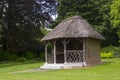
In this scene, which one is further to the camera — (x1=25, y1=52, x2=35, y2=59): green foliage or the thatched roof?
(x1=25, y1=52, x2=35, y2=59): green foliage

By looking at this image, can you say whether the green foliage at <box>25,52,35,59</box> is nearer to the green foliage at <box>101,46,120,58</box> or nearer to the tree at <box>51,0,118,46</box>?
the tree at <box>51,0,118,46</box>

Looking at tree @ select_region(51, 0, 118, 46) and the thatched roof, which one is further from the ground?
tree @ select_region(51, 0, 118, 46)

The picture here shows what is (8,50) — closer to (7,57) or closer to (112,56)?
(7,57)

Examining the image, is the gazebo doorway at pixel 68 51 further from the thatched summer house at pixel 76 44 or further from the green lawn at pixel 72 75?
the green lawn at pixel 72 75

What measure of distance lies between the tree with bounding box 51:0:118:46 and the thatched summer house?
19752 millimetres

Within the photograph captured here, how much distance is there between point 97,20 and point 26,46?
1343 centimetres

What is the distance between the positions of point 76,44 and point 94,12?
77.6ft

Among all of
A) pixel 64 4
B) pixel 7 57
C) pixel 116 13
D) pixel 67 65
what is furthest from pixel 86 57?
pixel 64 4

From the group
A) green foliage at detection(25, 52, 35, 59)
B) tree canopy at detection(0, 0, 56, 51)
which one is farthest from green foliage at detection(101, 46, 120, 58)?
green foliage at detection(25, 52, 35, 59)

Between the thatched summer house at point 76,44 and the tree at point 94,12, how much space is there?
1975 cm

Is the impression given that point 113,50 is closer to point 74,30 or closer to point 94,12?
point 94,12

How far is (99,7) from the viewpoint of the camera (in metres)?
58.5

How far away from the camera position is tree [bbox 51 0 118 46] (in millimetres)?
57125

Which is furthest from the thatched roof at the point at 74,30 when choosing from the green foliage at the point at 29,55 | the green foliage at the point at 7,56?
the green foliage at the point at 29,55
